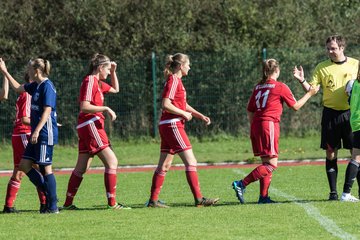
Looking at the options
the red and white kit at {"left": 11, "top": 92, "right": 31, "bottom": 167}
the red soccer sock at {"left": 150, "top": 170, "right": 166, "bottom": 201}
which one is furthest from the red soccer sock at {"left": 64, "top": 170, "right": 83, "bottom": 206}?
the red soccer sock at {"left": 150, "top": 170, "right": 166, "bottom": 201}

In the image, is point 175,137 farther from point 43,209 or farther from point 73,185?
point 43,209

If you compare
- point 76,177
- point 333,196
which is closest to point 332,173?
point 333,196

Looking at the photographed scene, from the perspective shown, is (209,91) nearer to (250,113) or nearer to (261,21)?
(261,21)

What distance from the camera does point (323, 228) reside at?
1018 centimetres

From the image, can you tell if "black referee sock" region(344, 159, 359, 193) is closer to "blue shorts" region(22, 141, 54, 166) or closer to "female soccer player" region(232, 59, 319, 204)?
"female soccer player" region(232, 59, 319, 204)

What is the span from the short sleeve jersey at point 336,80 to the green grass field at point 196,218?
4.33 feet

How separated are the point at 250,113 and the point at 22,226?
12.6ft

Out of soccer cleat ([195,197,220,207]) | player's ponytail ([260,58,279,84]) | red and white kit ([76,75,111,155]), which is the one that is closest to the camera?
red and white kit ([76,75,111,155])

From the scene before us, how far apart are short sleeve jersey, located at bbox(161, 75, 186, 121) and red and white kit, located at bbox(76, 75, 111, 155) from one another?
87 cm

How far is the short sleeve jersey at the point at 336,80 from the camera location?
13438mm

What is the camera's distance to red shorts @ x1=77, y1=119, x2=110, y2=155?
41.5 ft

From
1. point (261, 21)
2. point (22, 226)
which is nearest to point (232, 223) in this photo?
point (22, 226)

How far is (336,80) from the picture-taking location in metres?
13.5

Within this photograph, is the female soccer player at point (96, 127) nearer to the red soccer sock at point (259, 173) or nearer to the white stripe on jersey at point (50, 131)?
the white stripe on jersey at point (50, 131)
